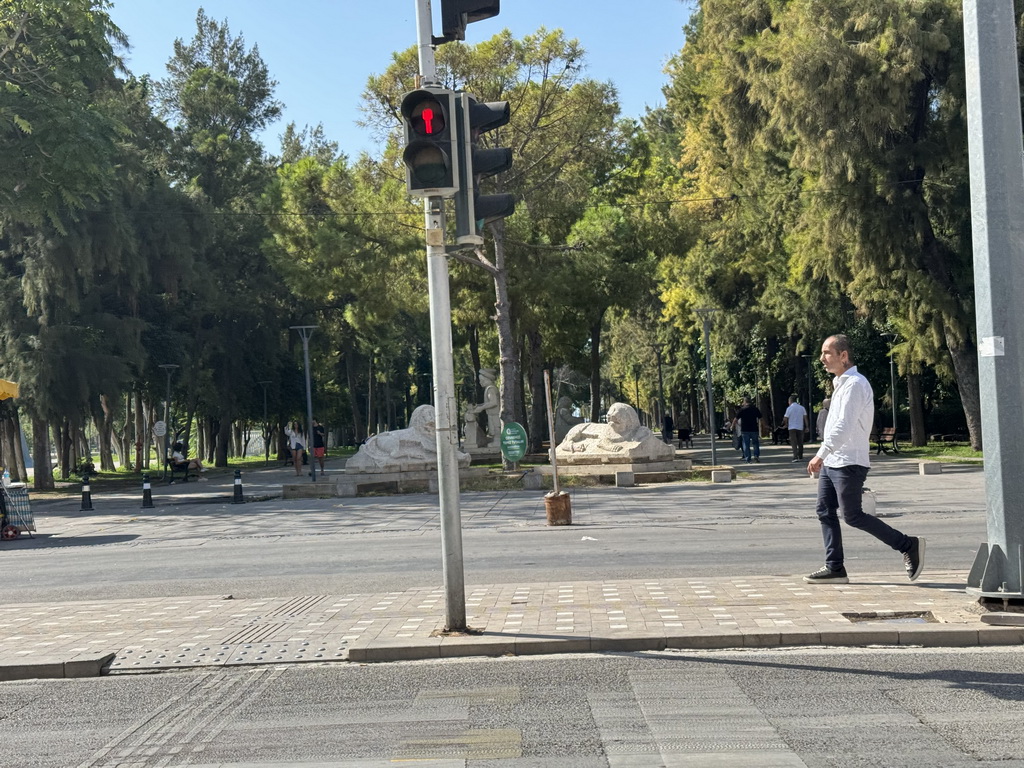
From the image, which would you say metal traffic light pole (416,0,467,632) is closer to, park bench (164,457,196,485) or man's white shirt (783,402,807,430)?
man's white shirt (783,402,807,430)


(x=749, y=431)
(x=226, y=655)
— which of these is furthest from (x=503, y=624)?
(x=749, y=431)

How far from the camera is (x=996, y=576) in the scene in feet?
24.4

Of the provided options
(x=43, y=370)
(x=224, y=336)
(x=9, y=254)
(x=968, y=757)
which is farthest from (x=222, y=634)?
(x=224, y=336)

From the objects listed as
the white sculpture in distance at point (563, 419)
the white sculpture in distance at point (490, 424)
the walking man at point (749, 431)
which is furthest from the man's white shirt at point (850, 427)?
the white sculpture in distance at point (563, 419)

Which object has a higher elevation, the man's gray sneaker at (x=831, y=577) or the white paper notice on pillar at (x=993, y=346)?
the white paper notice on pillar at (x=993, y=346)

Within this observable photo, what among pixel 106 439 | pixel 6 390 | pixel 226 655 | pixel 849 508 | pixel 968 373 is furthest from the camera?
pixel 106 439

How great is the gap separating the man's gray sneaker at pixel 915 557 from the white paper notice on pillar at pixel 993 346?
191 cm

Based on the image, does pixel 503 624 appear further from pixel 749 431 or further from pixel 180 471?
pixel 180 471

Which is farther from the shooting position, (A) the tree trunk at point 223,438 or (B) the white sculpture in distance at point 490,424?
(A) the tree trunk at point 223,438

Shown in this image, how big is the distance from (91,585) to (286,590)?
2.61 meters

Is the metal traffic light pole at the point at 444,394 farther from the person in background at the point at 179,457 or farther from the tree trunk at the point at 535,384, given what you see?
the person in background at the point at 179,457

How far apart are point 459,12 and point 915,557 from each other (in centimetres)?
533

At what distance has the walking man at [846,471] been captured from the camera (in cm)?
883

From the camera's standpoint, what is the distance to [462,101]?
7.67 metres
